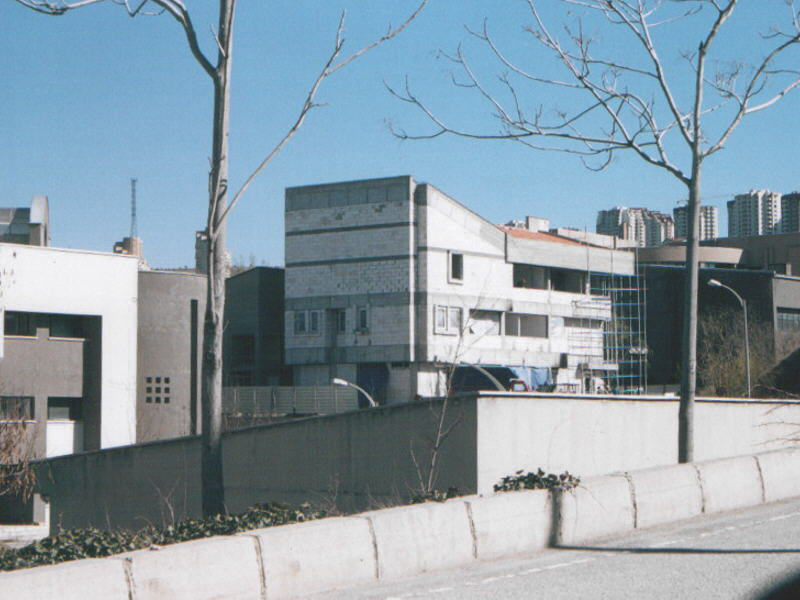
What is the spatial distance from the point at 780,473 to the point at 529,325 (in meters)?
59.2

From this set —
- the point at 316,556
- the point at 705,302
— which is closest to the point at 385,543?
the point at 316,556

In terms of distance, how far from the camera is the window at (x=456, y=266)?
70.5 meters

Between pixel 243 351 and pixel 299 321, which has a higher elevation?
pixel 299 321

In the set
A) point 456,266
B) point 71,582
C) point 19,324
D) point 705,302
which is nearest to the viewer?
point 71,582

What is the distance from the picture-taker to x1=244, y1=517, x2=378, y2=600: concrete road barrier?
9.40 m

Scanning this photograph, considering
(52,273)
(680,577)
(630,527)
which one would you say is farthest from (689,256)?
(52,273)

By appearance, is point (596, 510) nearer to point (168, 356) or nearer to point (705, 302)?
point (168, 356)

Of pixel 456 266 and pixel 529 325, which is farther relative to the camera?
pixel 529 325

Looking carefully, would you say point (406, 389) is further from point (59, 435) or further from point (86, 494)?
point (86, 494)

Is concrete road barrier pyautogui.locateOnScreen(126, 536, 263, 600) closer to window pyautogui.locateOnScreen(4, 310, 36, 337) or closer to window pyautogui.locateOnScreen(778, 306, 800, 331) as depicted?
window pyautogui.locateOnScreen(4, 310, 36, 337)

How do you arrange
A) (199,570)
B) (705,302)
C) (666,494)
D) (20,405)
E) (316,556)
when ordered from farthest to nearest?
(705,302), (20,405), (666,494), (316,556), (199,570)

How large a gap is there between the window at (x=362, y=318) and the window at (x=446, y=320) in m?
4.12

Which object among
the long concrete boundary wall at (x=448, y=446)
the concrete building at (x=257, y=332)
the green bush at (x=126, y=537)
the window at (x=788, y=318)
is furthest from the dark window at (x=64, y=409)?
the window at (x=788, y=318)

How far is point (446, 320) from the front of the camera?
69.6m
